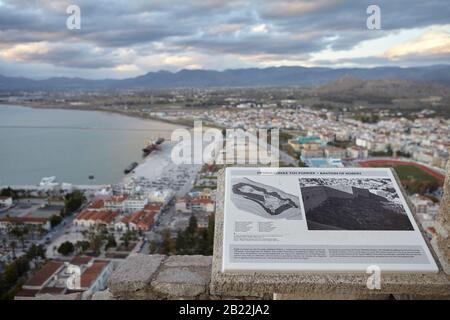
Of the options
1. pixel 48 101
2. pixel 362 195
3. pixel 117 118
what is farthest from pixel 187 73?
pixel 362 195

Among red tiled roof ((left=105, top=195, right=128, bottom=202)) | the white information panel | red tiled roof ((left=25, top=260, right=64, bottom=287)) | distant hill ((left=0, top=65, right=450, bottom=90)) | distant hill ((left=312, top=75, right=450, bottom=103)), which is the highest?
distant hill ((left=0, top=65, right=450, bottom=90))

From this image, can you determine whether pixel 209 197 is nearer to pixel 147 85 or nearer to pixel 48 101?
pixel 48 101

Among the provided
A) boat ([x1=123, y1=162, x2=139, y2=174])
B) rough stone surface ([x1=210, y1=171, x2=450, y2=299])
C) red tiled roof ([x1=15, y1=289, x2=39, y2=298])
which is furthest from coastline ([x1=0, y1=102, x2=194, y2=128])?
rough stone surface ([x1=210, y1=171, x2=450, y2=299])

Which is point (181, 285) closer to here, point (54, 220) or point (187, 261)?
point (187, 261)

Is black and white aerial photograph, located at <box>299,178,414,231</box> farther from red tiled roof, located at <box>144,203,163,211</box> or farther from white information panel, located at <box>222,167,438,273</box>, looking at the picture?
red tiled roof, located at <box>144,203,163,211</box>

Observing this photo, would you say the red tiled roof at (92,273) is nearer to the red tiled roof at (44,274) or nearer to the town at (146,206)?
the town at (146,206)

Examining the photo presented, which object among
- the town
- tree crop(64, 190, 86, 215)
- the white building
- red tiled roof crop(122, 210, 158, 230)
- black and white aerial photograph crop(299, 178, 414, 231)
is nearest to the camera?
black and white aerial photograph crop(299, 178, 414, 231)
